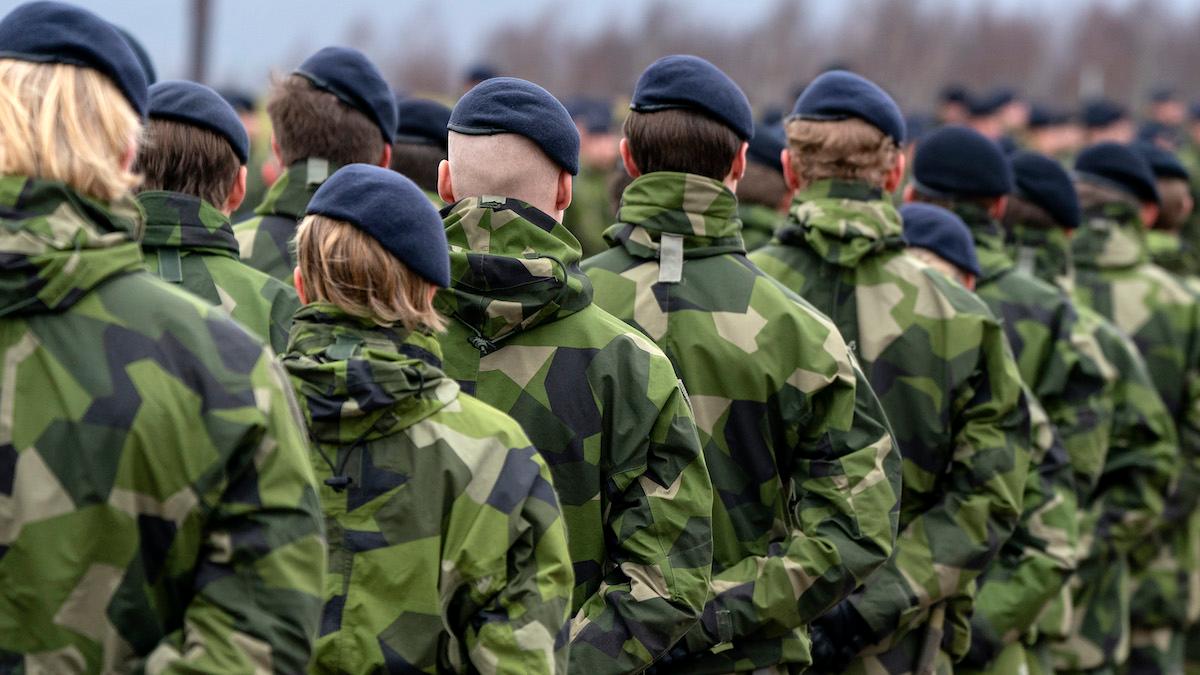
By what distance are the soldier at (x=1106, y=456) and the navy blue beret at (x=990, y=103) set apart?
1191cm

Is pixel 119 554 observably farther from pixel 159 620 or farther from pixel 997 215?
pixel 997 215

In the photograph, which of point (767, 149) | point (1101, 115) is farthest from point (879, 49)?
point (767, 149)

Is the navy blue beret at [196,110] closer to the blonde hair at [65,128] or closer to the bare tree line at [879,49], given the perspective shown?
the blonde hair at [65,128]

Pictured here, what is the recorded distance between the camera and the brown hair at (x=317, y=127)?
17.6 ft

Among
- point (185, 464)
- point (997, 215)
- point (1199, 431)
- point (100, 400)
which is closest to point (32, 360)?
point (100, 400)

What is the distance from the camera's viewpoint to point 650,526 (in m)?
3.91

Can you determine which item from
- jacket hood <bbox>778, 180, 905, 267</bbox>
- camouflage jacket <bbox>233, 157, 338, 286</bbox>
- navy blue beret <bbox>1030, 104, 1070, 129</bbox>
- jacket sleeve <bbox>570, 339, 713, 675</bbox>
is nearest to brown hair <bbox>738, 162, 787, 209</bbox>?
jacket hood <bbox>778, 180, 905, 267</bbox>

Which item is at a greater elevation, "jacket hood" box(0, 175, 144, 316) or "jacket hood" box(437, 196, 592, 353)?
"jacket hood" box(0, 175, 144, 316)

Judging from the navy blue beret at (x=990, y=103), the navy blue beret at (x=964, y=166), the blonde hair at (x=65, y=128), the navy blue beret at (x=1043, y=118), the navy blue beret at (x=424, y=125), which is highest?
the blonde hair at (x=65, y=128)

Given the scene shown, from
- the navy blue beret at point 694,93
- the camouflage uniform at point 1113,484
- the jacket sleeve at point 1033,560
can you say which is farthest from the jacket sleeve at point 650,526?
the camouflage uniform at point 1113,484

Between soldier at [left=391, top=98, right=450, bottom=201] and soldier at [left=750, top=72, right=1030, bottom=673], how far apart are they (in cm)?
143

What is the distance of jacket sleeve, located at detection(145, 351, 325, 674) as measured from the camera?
2695 mm

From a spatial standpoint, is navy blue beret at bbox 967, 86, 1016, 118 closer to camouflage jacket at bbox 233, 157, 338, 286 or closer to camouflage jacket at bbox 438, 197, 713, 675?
camouflage jacket at bbox 233, 157, 338, 286

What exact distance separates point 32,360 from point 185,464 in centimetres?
29
